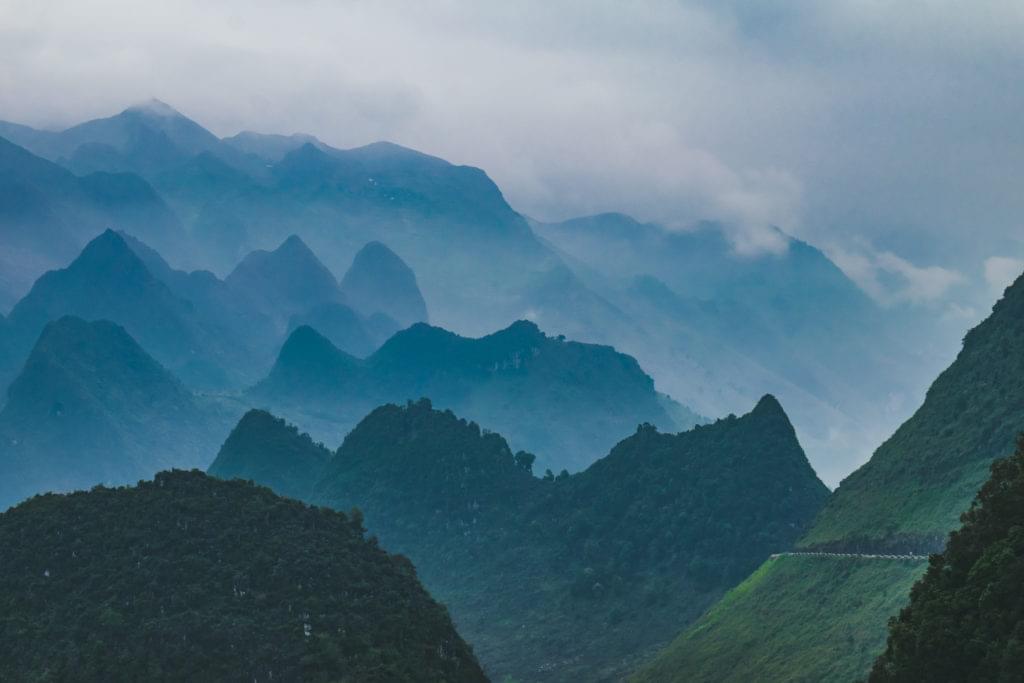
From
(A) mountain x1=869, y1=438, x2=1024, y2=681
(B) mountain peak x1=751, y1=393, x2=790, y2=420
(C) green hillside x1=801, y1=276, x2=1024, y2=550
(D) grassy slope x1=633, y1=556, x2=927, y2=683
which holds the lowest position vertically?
(A) mountain x1=869, y1=438, x2=1024, y2=681

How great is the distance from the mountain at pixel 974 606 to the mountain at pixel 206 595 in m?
37.5

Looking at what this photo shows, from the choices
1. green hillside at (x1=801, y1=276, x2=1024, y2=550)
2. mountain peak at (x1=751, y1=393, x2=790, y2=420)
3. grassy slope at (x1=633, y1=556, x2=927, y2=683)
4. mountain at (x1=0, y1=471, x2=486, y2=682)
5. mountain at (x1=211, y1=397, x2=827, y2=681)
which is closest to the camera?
mountain at (x1=0, y1=471, x2=486, y2=682)

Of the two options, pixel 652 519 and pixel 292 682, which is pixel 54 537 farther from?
pixel 652 519

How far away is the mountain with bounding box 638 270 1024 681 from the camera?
11500 centimetres

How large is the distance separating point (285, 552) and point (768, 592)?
57.2 meters

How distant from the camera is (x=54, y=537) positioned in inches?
3937

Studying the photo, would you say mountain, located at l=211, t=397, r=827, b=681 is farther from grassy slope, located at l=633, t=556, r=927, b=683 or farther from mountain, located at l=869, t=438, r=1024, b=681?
mountain, located at l=869, t=438, r=1024, b=681

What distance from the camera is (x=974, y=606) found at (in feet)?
201

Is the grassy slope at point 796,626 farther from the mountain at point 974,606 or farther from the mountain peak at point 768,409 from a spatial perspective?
the mountain peak at point 768,409

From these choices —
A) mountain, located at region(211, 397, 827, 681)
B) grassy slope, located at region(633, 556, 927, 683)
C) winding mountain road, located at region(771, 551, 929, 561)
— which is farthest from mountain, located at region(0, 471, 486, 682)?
mountain, located at region(211, 397, 827, 681)

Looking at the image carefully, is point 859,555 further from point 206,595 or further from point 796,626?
point 206,595

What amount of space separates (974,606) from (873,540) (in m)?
68.8

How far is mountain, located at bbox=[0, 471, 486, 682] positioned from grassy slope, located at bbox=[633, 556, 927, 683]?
32748mm

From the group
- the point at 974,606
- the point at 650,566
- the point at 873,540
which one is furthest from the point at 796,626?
the point at 974,606
